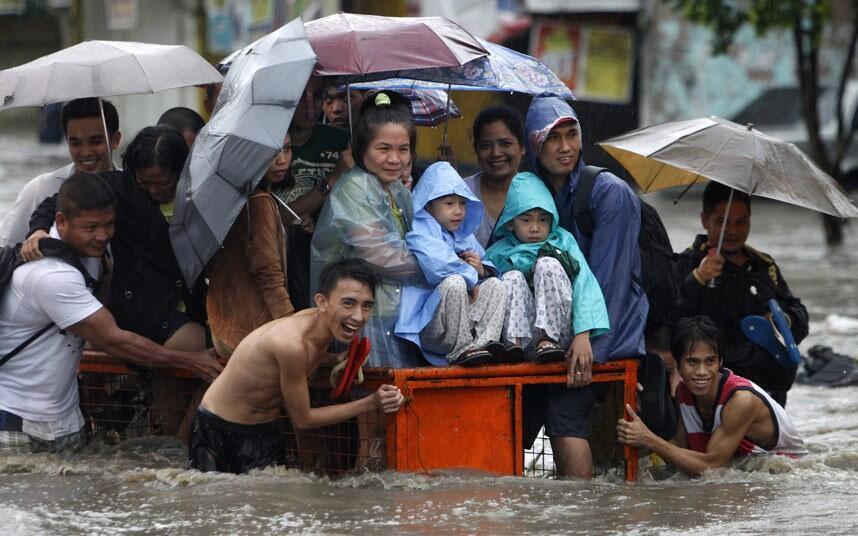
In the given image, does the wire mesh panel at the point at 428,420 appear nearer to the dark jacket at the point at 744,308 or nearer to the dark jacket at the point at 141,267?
the dark jacket at the point at 141,267

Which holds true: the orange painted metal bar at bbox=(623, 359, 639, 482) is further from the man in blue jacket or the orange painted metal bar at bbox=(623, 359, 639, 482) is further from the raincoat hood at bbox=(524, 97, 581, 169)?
the raincoat hood at bbox=(524, 97, 581, 169)

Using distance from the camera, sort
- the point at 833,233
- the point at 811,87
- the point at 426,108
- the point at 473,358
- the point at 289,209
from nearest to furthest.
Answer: the point at 473,358 → the point at 289,209 → the point at 426,108 → the point at 811,87 → the point at 833,233

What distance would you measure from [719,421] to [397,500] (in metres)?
1.66

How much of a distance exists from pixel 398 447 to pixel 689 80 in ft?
52.7

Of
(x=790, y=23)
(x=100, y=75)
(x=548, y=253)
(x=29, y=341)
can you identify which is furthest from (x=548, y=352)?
(x=790, y=23)

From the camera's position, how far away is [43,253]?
20.6 feet

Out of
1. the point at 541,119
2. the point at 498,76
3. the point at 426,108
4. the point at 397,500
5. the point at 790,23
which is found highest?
the point at 790,23

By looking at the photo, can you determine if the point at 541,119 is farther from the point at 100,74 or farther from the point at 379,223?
the point at 100,74

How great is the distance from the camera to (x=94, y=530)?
5.65 metres

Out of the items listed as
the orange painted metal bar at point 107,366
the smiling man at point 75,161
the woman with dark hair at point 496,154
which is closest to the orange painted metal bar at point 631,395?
the woman with dark hair at point 496,154

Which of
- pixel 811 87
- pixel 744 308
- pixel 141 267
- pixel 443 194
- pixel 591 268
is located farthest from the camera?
pixel 811 87

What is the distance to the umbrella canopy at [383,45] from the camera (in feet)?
19.9

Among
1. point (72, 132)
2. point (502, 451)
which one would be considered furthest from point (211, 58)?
point (502, 451)

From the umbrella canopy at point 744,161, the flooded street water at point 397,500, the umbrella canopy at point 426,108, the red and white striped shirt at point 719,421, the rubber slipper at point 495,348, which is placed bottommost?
the flooded street water at point 397,500
